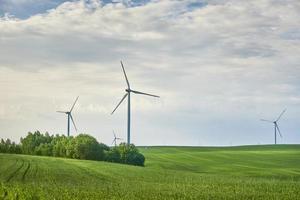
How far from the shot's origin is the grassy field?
48031 mm

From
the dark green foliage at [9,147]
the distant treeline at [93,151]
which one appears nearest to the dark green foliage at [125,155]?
the distant treeline at [93,151]

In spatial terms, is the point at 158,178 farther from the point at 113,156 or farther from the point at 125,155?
the point at 113,156

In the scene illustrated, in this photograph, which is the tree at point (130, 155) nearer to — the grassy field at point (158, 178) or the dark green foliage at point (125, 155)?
the dark green foliage at point (125, 155)

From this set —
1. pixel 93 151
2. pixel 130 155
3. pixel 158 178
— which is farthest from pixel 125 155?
pixel 158 178

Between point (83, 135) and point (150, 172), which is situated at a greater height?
point (83, 135)

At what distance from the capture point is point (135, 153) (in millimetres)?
123250

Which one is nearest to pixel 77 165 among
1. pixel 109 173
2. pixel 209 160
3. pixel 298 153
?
pixel 109 173

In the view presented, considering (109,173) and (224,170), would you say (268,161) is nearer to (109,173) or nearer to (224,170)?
(224,170)

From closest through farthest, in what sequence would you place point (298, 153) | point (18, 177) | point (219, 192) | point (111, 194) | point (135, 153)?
point (111, 194) → point (219, 192) → point (18, 177) → point (135, 153) → point (298, 153)

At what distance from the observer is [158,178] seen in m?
74.9

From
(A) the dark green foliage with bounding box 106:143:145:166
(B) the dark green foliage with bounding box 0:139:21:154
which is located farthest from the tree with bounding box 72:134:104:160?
(B) the dark green foliage with bounding box 0:139:21:154

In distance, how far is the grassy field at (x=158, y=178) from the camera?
48031 mm

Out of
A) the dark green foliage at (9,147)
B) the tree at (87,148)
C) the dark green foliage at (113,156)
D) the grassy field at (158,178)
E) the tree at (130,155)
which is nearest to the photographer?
the grassy field at (158,178)

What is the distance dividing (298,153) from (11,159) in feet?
250
